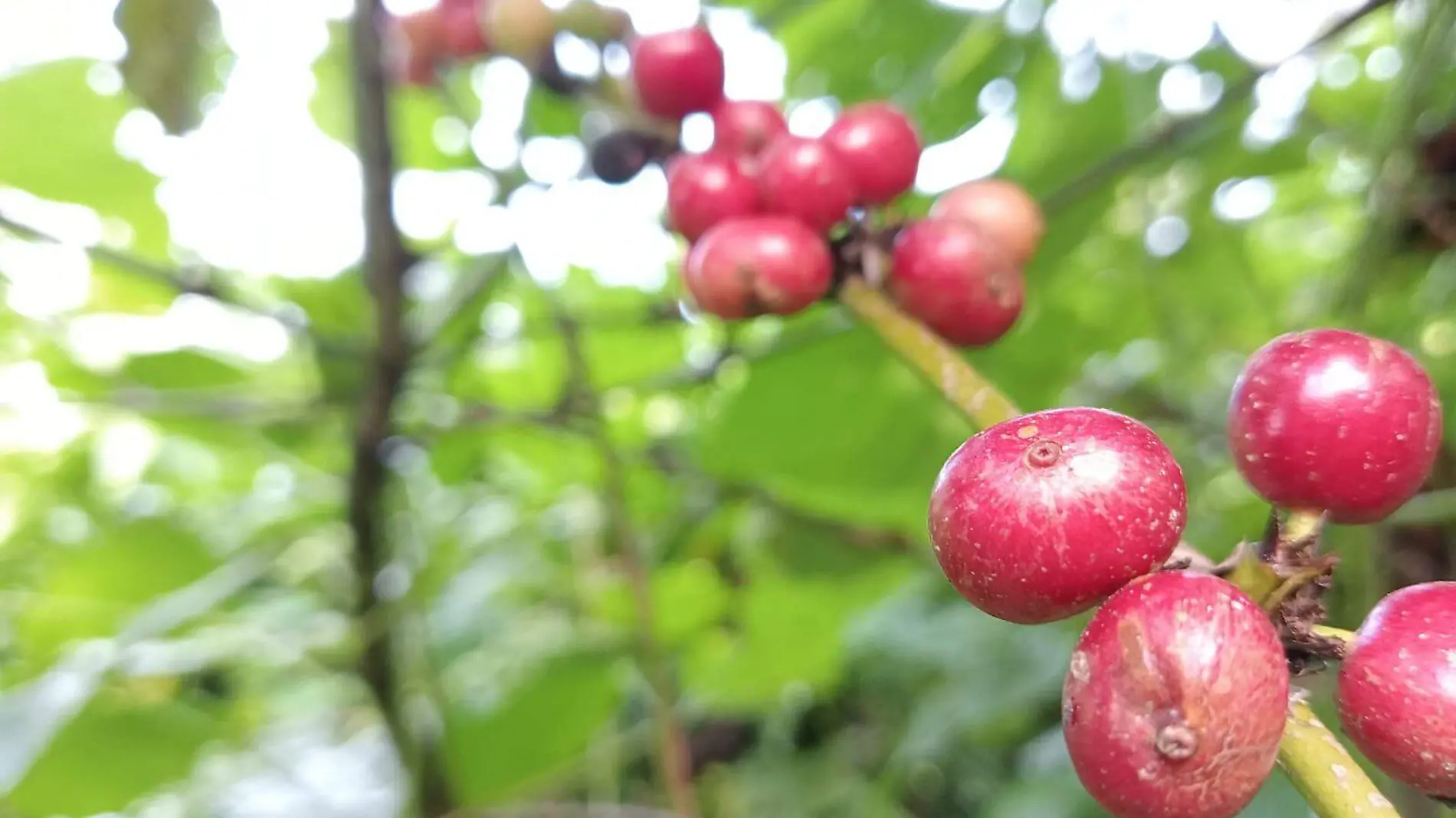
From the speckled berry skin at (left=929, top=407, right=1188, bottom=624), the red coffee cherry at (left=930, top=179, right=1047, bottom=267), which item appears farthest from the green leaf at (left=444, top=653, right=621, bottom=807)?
the speckled berry skin at (left=929, top=407, right=1188, bottom=624)

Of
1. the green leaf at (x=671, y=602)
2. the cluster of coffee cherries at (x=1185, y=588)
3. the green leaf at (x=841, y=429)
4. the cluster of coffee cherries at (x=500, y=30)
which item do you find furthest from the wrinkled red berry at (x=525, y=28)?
the green leaf at (x=671, y=602)

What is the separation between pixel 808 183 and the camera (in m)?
0.51

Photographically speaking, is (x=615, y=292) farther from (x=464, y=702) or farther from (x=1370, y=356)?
(x=1370, y=356)

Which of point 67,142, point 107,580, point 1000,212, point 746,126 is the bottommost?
point 1000,212

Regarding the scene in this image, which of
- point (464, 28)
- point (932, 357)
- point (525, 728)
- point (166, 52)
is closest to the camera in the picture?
point (932, 357)

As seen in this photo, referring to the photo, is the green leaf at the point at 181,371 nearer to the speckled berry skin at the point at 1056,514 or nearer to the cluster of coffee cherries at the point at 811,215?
the cluster of coffee cherries at the point at 811,215

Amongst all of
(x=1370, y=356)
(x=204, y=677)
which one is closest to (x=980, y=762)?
(x=204, y=677)

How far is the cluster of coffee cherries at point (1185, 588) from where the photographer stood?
273mm

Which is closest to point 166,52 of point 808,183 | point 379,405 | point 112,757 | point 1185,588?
point 379,405

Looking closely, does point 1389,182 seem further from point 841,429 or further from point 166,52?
point 166,52

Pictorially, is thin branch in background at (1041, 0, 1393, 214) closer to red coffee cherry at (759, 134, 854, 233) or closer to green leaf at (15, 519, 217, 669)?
red coffee cherry at (759, 134, 854, 233)

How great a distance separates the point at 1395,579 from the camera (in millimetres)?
908

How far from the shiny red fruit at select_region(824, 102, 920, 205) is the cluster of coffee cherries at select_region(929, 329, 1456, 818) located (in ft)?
0.78

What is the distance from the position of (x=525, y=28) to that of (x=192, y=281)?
29 cm
